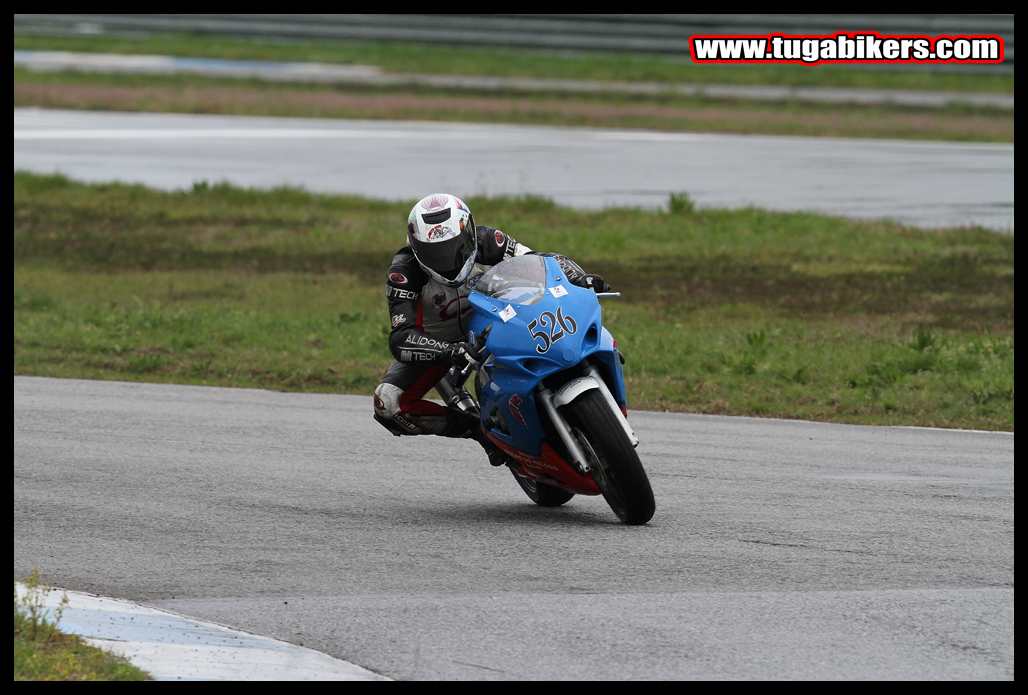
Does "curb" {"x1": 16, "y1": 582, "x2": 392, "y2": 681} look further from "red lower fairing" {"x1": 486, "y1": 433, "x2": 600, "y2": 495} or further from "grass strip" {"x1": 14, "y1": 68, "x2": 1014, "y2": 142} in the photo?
"grass strip" {"x1": 14, "y1": 68, "x2": 1014, "y2": 142}

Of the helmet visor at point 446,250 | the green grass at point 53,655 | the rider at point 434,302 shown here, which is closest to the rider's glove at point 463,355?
the rider at point 434,302

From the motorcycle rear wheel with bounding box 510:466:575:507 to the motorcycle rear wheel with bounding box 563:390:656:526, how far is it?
2.43 feet

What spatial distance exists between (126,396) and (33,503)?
3135 mm

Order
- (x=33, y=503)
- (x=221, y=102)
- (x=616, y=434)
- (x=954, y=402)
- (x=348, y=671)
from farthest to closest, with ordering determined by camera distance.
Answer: (x=221, y=102), (x=954, y=402), (x=33, y=503), (x=616, y=434), (x=348, y=671)

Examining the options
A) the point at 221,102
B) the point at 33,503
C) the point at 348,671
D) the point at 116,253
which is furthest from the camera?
the point at 221,102

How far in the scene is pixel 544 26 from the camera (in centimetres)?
4253

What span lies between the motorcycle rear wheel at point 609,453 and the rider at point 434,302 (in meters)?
0.64

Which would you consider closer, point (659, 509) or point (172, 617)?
point (172, 617)

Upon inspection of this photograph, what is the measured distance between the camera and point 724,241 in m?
17.2

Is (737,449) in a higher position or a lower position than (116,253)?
lower

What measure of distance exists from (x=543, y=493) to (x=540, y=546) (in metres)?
0.93
